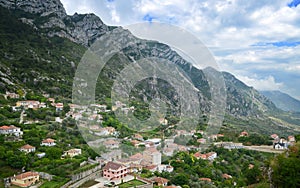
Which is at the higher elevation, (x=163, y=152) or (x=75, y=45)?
(x=75, y=45)

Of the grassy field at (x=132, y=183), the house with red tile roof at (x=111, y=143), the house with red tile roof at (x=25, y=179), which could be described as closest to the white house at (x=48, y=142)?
the house with red tile roof at (x=111, y=143)

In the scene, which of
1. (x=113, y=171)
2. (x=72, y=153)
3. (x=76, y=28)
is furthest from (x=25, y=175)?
(x=76, y=28)

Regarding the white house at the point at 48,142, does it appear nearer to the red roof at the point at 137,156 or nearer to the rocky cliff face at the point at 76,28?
the red roof at the point at 137,156

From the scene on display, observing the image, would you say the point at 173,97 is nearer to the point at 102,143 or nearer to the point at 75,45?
the point at 75,45

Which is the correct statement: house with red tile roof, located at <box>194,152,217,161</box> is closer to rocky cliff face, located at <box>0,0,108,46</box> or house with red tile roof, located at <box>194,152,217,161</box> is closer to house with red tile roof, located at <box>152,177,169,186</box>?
house with red tile roof, located at <box>152,177,169,186</box>

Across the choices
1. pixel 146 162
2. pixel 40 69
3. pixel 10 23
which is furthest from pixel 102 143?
pixel 10 23

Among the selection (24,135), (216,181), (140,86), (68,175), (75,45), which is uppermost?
(75,45)
